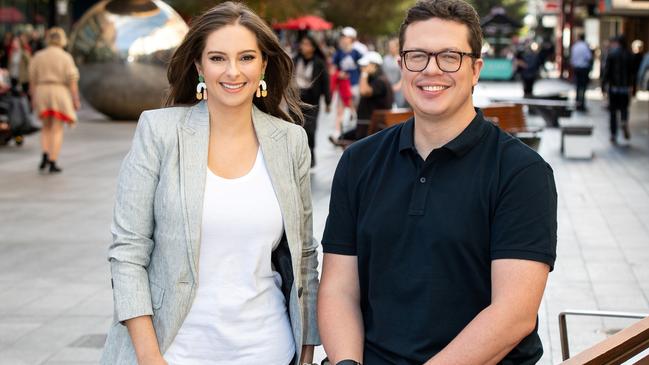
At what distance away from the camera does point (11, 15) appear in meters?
35.8

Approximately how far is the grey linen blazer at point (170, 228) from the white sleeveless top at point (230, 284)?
0.04 m

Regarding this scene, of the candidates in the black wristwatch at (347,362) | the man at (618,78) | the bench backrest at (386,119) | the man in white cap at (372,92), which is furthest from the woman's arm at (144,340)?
the man at (618,78)

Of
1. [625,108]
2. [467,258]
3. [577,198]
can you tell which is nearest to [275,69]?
[467,258]

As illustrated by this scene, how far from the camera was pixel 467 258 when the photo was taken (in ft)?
9.16

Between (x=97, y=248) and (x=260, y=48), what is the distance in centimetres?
697

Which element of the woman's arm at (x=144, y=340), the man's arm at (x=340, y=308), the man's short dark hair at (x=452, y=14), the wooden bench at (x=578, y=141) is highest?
the man's short dark hair at (x=452, y=14)

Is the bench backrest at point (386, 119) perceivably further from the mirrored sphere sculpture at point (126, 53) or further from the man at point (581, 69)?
the man at point (581, 69)

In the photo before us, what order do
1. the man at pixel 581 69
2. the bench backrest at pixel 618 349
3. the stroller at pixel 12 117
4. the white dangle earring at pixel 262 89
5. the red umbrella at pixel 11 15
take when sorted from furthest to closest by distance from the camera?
the red umbrella at pixel 11 15 → the man at pixel 581 69 → the stroller at pixel 12 117 → the white dangle earring at pixel 262 89 → the bench backrest at pixel 618 349

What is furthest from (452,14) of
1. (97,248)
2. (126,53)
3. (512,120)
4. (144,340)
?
(126,53)

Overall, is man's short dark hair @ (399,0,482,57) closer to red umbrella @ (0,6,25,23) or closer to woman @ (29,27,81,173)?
woman @ (29,27,81,173)

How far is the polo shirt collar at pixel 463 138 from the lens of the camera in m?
2.86

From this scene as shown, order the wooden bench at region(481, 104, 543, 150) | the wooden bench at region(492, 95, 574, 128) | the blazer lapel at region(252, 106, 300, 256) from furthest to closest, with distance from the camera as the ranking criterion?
the wooden bench at region(492, 95, 574, 128) < the wooden bench at region(481, 104, 543, 150) < the blazer lapel at region(252, 106, 300, 256)

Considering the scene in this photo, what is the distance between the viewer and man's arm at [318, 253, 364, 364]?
9.73 feet

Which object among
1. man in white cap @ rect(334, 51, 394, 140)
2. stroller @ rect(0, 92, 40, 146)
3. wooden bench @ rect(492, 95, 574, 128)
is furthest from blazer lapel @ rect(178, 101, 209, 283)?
wooden bench @ rect(492, 95, 574, 128)
